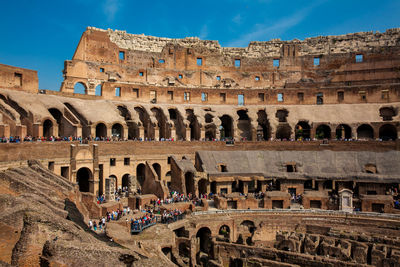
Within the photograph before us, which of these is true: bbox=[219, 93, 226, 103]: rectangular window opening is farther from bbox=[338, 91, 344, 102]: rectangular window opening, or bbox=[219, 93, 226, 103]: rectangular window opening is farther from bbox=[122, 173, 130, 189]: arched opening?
bbox=[122, 173, 130, 189]: arched opening

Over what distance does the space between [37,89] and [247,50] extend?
32965 mm

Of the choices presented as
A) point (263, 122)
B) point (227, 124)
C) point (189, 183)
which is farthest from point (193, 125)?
point (189, 183)

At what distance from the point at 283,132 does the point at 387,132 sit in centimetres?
1295

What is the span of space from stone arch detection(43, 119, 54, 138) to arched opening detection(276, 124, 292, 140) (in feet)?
90.3

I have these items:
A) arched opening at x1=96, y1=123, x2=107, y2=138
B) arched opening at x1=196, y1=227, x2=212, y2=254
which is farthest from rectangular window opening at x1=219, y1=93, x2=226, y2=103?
arched opening at x1=196, y1=227, x2=212, y2=254

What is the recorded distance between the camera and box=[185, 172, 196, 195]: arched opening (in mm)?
32428

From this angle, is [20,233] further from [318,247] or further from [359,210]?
[359,210]

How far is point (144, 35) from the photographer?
49.4 meters

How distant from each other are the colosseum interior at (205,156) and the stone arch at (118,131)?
12.9 inches

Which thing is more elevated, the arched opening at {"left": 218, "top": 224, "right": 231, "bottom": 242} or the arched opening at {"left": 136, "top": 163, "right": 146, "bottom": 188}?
the arched opening at {"left": 136, "top": 163, "right": 146, "bottom": 188}

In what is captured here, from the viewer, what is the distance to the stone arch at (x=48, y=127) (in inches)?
1246

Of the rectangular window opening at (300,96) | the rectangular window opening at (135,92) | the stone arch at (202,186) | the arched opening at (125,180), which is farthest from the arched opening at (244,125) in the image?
the arched opening at (125,180)

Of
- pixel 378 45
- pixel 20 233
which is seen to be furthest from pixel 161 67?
pixel 20 233

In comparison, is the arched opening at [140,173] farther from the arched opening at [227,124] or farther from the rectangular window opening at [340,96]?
the rectangular window opening at [340,96]
